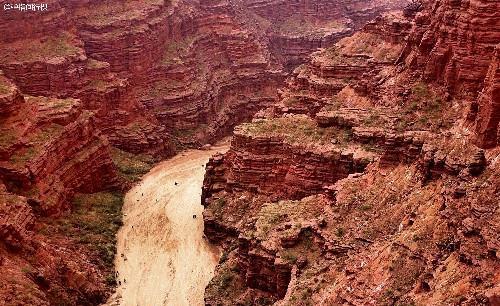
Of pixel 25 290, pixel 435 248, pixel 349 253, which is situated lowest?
pixel 25 290

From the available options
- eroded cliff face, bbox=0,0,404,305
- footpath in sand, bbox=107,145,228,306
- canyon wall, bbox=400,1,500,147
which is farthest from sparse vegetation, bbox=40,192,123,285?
canyon wall, bbox=400,1,500,147

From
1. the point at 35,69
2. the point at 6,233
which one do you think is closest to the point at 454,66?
the point at 6,233

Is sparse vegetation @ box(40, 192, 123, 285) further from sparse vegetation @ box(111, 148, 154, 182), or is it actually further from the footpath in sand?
sparse vegetation @ box(111, 148, 154, 182)

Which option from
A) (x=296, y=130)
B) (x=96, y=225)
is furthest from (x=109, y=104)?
(x=296, y=130)

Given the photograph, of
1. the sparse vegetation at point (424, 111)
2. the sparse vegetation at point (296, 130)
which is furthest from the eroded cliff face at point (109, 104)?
the sparse vegetation at point (424, 111)

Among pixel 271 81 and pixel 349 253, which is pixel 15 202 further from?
pixel 271 81

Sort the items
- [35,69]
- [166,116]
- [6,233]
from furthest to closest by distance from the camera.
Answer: [166,116] → [35,69] → [6,233]
